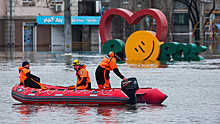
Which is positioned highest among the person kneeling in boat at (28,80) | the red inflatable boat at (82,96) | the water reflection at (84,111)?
the person kneeling in boat at (28,80)

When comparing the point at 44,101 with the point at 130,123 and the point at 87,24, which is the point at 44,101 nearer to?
the point at 130,123

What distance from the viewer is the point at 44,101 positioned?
452 inches

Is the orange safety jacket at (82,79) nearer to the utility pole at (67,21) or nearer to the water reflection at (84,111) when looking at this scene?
the water reflection at (84,111)

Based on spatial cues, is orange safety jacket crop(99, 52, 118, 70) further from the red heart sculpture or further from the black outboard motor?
the red heart sculpture

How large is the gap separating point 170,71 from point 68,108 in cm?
1001

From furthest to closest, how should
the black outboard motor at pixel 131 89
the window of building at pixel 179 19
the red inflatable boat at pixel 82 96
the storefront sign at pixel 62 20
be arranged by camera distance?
the window of building at pixel 179 19
the storefront sign at pixel 62 20
the black outboard motor at pixel 131 89
the red inflatable boat at pixel 82 96

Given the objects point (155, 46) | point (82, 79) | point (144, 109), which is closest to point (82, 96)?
point (82, 79)

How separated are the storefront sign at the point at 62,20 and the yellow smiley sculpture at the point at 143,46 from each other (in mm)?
22586

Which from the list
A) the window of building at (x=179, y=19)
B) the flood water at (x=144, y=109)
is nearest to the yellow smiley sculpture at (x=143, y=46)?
the flood water at (x=144, y=109)

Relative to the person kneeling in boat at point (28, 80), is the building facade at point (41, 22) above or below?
above

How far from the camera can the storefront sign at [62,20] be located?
4752cm

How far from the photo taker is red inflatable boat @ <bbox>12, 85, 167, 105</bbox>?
11141 mm

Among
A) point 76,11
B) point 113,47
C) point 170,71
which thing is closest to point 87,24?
point 76,11

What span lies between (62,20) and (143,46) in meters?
23.8
